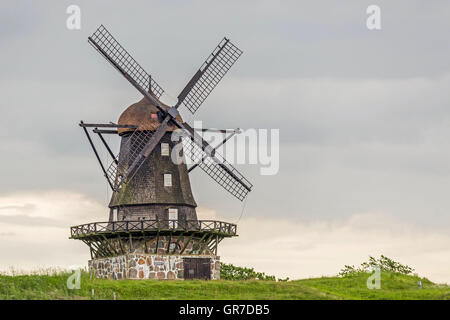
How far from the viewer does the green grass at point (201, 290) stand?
3453cm

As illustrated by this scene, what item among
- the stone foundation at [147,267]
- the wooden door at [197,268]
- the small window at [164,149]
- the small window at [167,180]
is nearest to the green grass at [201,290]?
the stone foundation at [147,267]

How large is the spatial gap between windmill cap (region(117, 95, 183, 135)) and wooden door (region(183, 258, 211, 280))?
Answer: 23.8 ft

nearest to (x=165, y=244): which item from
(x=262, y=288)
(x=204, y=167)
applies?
(x=204, y=167)

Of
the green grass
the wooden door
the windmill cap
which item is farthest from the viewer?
the windmill cap

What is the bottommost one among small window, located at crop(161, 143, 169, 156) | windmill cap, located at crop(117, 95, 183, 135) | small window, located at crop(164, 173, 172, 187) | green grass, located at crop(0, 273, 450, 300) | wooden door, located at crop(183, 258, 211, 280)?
green grass, located at crop(0, 273, 450, 300)

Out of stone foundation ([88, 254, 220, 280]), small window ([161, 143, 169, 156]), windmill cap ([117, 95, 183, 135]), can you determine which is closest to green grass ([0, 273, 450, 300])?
stone foundation ([88, 254, 220, 280])

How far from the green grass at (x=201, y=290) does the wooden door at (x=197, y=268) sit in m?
4.86

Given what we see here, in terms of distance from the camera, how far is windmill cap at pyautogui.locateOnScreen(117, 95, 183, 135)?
4650 centimetres

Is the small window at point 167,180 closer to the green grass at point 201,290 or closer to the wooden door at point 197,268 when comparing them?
the wooden door at point 197,268

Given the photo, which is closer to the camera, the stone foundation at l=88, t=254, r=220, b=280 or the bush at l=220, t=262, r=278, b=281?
the stone foundation at l=88, t=254, r=220, b=280

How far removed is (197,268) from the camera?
46.2m

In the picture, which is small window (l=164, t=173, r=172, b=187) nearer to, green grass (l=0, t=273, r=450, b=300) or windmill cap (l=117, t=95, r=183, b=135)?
windmill cap (l=117, t=95, r=183, b=135)
